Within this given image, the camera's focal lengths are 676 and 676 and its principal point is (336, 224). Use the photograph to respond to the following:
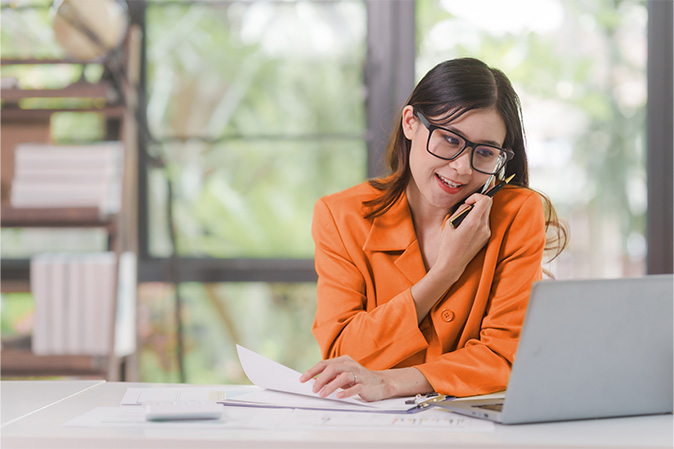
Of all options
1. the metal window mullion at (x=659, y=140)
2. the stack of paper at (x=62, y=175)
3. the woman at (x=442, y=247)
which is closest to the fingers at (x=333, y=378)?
the woman at (x=442, y=247)

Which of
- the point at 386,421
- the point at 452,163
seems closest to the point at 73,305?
the point at 452,163

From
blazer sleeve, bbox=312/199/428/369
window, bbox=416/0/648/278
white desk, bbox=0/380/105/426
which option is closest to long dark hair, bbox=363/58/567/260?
blazer sleeve, bbox=312/199/428/369

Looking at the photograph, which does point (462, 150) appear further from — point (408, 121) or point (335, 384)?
point (335, 384)

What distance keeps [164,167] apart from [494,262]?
1.57 m

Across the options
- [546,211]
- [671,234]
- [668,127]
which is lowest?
[671,234]

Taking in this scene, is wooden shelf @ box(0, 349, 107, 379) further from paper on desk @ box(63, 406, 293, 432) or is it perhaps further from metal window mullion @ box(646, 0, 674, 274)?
metal window mullion @ box(646, 0, 674, 274)

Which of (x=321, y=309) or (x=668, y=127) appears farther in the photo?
(x=668, y=127)

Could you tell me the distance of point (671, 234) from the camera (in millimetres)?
2674

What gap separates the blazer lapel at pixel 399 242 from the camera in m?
1.51

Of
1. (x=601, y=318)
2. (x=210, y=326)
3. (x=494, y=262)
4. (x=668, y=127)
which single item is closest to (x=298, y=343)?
(x=210, y=326)

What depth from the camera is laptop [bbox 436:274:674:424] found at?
0.89 m

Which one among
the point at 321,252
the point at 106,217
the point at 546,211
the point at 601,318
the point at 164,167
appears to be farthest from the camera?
the point at 164,167

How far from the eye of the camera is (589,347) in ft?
2.98

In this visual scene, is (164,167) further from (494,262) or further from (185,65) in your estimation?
(494,262)
